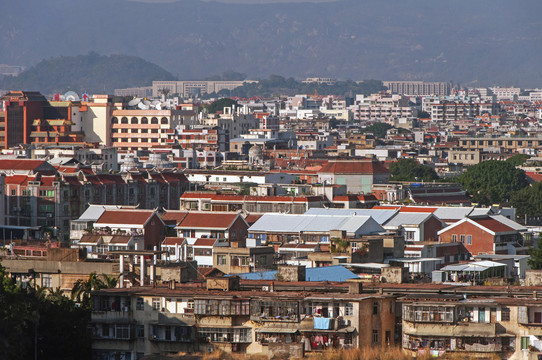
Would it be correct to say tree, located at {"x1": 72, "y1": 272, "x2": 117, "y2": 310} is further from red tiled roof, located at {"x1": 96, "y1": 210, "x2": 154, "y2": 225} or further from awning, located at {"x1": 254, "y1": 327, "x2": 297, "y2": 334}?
red tiled roof, located at {"x1": 96, "y1": 210, "x2": 154, "y2": 225}

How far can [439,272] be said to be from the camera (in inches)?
1674

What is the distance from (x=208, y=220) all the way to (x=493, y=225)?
1070 cm

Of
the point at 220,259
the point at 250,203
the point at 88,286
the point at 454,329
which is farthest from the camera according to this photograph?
the point at 250,203

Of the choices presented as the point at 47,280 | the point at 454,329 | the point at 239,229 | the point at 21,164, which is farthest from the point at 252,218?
the point at 454,329

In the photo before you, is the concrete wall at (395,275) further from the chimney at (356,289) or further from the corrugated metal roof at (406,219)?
the corrugated metal roof at (406,219)

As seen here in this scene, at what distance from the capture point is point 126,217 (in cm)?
5456

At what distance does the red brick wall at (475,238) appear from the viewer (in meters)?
54.0

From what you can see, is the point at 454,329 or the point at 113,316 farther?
the point at 113,316

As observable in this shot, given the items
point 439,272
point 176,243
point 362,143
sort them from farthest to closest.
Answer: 1. point 362,143
2. point 176,243
3. point 439,272

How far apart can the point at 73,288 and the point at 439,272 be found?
11.4 meters

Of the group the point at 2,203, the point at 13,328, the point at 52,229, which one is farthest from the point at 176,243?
the point at 13,328

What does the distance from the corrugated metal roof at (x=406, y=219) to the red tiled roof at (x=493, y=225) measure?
80.3 inches

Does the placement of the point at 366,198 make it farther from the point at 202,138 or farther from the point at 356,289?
the point at 202,138

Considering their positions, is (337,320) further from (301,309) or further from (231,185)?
(231,185)
